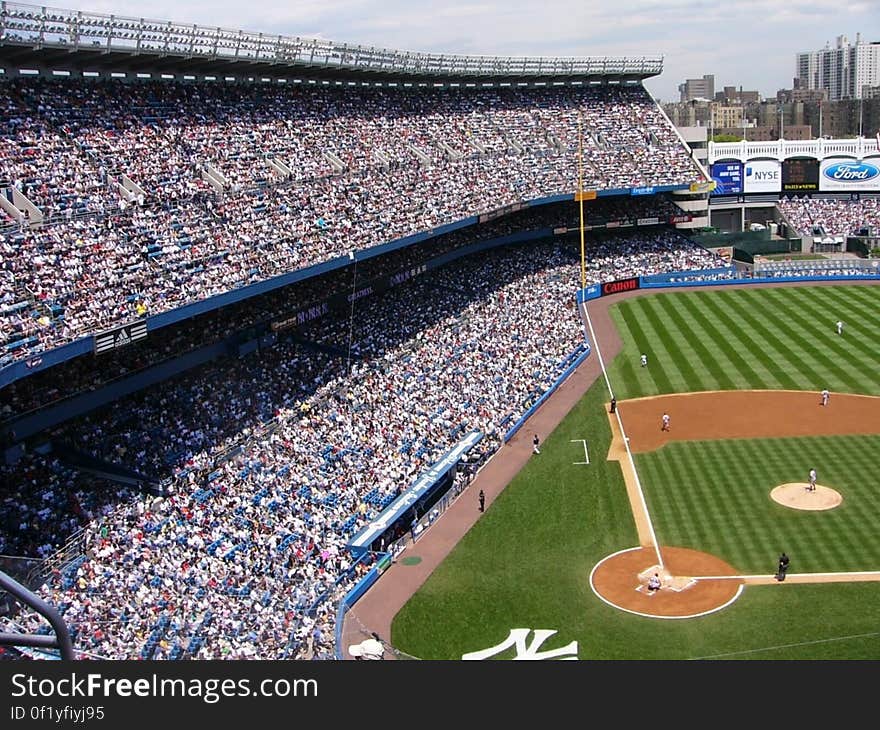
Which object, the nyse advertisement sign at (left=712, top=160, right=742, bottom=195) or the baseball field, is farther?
the nyse advertisement sign at (left=712, top=160, right=742, bottom=195)

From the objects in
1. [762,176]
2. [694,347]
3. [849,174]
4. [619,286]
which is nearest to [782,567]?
[694,347]

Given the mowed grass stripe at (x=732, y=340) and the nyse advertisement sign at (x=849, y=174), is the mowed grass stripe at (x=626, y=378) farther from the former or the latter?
the nyse advertisement sign at (x=849, y=174)

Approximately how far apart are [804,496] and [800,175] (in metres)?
53.1

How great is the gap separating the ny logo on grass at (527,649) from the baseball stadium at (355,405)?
0.56ft

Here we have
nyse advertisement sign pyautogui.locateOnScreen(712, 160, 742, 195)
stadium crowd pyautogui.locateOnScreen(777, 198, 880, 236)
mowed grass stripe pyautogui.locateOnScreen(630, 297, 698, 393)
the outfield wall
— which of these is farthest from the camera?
nyse advertisement sign pyautogui.locateOnScreen(712, 160, 742, 195)

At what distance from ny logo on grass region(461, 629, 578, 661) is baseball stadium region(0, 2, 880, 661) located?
17 centimetres

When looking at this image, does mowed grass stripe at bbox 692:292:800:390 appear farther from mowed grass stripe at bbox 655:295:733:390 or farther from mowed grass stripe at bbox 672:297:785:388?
mowed grass stripe at bbox 655:295:733:390

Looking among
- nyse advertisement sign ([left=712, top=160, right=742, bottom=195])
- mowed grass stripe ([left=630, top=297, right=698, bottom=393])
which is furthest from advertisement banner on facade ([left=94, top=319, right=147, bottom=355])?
nyse advertisement sign ([left=712, top=160, right=742, bottom=195])

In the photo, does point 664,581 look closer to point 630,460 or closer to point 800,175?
point 630,460

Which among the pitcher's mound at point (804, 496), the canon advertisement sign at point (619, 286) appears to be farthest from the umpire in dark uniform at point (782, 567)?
the canon advertisement sign at point (619, 286)

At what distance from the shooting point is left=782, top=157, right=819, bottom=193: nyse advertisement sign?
2901 inches

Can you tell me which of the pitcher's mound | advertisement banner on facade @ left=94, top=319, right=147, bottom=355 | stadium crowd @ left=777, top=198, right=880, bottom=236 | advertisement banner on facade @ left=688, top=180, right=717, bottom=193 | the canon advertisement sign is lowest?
the pitcher's mound

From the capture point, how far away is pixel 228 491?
2617 cm

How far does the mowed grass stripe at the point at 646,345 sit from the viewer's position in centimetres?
4009
